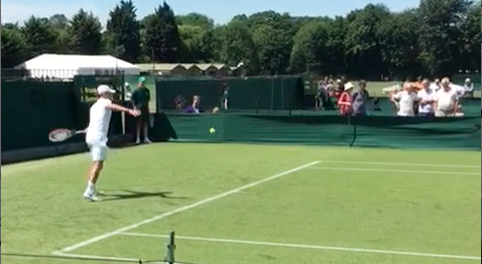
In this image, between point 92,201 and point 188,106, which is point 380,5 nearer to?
point 188,106

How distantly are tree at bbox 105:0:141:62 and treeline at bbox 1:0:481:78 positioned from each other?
15 centimetres

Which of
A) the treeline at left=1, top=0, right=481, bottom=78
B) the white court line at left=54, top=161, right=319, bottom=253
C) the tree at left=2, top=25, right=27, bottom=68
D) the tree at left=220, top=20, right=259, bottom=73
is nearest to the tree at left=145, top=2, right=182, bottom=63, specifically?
the treeline at left=1, top=0, right=481, bottom=78

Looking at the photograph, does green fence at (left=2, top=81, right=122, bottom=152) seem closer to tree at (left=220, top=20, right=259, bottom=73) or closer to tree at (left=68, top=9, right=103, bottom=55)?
tree at (left=220, top=20, right=259, bottom=73)

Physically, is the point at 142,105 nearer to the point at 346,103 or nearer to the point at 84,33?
the point at 346,103

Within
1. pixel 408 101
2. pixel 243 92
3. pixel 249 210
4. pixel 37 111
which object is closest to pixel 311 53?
pixel 243 92

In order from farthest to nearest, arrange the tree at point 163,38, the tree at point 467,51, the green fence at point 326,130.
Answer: the tree at point 163,38 < the tree at point 467,51 < the green fence at point 326,130

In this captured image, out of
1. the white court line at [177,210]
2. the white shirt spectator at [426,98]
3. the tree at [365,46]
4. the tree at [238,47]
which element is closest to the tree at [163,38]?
the tree at [238,47]

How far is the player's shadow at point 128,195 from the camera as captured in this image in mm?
12578

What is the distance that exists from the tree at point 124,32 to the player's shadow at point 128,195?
109m

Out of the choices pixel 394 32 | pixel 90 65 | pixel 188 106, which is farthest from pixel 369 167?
pixel 394 32

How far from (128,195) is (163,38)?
368 feet

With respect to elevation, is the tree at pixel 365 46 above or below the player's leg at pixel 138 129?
above

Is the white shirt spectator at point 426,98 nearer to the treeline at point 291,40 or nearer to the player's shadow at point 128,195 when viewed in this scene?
the treeline at point 291,40

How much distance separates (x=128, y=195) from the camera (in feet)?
42.1
